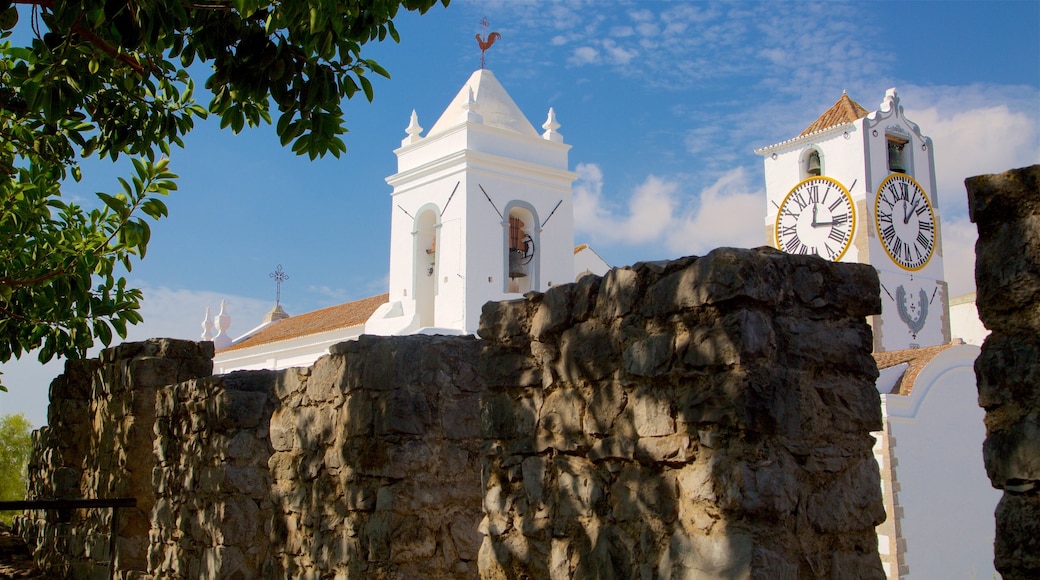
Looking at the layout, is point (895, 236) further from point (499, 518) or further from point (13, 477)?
point (499, 518)

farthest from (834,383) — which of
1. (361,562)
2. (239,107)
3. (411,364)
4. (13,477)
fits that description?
A: (13,477)

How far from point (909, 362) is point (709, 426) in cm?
1431

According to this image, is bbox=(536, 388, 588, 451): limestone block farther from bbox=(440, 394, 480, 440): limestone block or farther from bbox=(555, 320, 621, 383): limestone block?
bbox=(440, 394, 480, 440): limestone block

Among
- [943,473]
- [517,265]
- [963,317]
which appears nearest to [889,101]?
[963,317]

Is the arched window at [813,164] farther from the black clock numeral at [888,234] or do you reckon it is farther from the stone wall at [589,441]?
the stone wall at [589,441]

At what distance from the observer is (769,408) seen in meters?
2.63

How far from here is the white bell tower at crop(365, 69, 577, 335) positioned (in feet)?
83.5

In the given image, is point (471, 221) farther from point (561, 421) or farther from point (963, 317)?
point (561, 421)

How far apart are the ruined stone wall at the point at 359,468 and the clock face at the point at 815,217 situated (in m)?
24.8

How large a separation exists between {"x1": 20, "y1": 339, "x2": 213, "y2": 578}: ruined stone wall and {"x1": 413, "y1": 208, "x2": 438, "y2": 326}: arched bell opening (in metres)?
18.2

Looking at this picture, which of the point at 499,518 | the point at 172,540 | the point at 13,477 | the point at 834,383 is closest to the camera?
the point at 834,383

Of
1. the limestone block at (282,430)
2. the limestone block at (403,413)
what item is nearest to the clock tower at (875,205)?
Result: the limestone block at (282,430)

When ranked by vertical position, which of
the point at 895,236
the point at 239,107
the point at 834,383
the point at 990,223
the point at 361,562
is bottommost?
the point at 361,562

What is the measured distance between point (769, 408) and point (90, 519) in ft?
20.0
